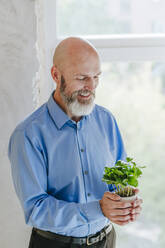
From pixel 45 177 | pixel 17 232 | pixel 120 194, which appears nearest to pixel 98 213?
pixel 120 194

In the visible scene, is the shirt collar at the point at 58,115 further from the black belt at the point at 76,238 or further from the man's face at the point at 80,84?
the black belt at the point at 76,238

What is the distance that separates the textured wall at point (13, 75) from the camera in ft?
6.11

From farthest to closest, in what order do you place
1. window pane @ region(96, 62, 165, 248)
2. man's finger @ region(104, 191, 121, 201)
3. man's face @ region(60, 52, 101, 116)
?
window pane @ region(96, 62, 165, 248) < man's face @ region(60, 52, 101, 116) < man's finger @ region(104, 191, 121, 201)

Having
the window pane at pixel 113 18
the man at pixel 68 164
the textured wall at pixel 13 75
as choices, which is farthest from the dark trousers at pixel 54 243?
the window pane at pixel 113 18

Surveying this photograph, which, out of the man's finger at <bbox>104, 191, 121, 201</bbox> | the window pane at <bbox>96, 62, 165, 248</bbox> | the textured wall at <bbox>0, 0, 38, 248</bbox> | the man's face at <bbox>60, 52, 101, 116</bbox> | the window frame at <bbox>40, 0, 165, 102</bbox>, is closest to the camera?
the man's finger at <bbox>104, 191, 121, 201</bbox>

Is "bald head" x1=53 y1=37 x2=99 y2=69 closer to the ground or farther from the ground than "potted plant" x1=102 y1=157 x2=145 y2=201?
farther from the ground

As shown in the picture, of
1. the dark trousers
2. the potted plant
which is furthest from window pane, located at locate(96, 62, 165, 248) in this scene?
the potted plant

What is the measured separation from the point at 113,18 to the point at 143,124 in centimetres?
68

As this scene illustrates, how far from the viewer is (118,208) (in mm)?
1458

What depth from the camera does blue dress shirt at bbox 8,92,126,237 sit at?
4.90 feet

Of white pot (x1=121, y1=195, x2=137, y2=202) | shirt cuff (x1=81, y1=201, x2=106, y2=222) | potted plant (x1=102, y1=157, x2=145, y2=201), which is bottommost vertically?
shirt cuff (x1=81, y1=201, x2=106, y2=222)

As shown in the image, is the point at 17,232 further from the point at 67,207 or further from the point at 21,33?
the point at 21,33

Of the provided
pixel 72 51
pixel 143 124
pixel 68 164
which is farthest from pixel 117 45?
pixel 68 164

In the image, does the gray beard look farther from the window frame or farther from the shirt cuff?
the window frame
